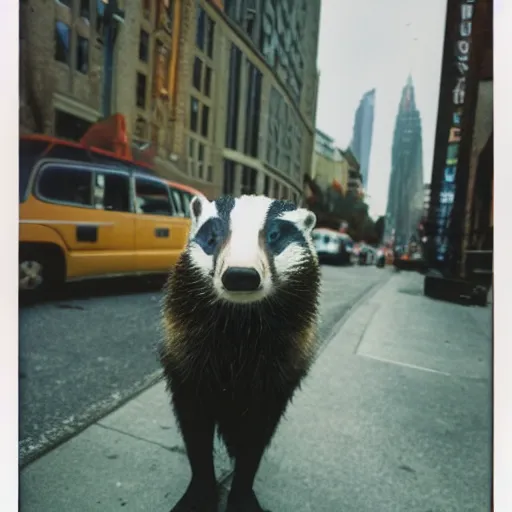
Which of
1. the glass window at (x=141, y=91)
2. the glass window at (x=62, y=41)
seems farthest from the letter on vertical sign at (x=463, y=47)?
the glass window at (x=62, y=41)

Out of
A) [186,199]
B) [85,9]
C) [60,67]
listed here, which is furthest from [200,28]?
[186,199]

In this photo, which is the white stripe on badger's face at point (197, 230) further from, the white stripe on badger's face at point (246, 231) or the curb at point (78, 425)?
the curb at point (78, 425)

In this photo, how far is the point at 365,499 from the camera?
1.41 metres

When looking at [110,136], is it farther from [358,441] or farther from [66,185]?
[358,441]

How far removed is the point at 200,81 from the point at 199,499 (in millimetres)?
1534

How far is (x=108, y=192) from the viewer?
1430 millimetres

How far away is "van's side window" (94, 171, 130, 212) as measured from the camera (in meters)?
1.42

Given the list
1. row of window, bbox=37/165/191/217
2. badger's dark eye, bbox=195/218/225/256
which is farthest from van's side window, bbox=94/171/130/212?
badger's dark eye, bbox=195/218/225/256

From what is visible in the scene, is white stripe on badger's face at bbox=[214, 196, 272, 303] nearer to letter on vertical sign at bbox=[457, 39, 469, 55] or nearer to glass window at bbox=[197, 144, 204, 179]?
glass window at bbox=[197, 144, 204, 179]

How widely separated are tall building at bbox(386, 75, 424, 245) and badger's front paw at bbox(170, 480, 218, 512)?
4.05ft

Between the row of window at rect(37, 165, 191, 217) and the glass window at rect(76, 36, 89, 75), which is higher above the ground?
the glass window at rect(76, 36, 89, 75)

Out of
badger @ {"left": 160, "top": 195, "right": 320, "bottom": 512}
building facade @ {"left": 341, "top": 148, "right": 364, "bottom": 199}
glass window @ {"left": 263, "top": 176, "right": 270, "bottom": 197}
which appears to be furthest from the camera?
building facade @ {"left": 341, "top": 148, "right": 364, "bottom": 199}

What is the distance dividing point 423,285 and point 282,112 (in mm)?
929

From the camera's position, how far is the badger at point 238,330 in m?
1.21
